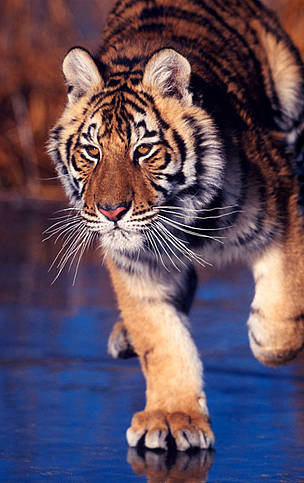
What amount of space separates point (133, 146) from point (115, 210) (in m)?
0.21

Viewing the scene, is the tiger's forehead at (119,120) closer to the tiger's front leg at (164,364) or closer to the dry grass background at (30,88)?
the tiger's front leg at (164,364)

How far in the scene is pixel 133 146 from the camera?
310 centimetres

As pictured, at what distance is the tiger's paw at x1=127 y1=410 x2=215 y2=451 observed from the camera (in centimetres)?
308

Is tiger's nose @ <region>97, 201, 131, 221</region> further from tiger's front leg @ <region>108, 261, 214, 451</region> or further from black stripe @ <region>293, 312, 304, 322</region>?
black stripe @ <region>293, 312, 304, 322</region>

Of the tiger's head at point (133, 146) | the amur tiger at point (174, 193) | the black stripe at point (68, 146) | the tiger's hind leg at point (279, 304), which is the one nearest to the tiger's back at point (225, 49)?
the amur tiger at point (174, 193)

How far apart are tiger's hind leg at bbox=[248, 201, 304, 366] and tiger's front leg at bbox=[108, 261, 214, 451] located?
0.76 ft

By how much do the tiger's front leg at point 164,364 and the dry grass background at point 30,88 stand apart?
494 centimetres

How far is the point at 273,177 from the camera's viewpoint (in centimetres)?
359

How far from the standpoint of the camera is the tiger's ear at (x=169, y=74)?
317 cm

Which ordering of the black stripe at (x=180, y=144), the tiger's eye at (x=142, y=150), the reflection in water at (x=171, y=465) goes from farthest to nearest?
the black stripe at (x=180, y=144) → the tiger's eye at (x=142, y=150) → the reflection in water at (x=171, y=465)

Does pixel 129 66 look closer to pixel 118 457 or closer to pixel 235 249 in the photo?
pixel 235 249

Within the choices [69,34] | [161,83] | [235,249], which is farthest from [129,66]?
[69,34]

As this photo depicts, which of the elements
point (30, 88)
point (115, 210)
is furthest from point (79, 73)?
point (30, 88)

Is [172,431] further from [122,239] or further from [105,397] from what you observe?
[122,239]
